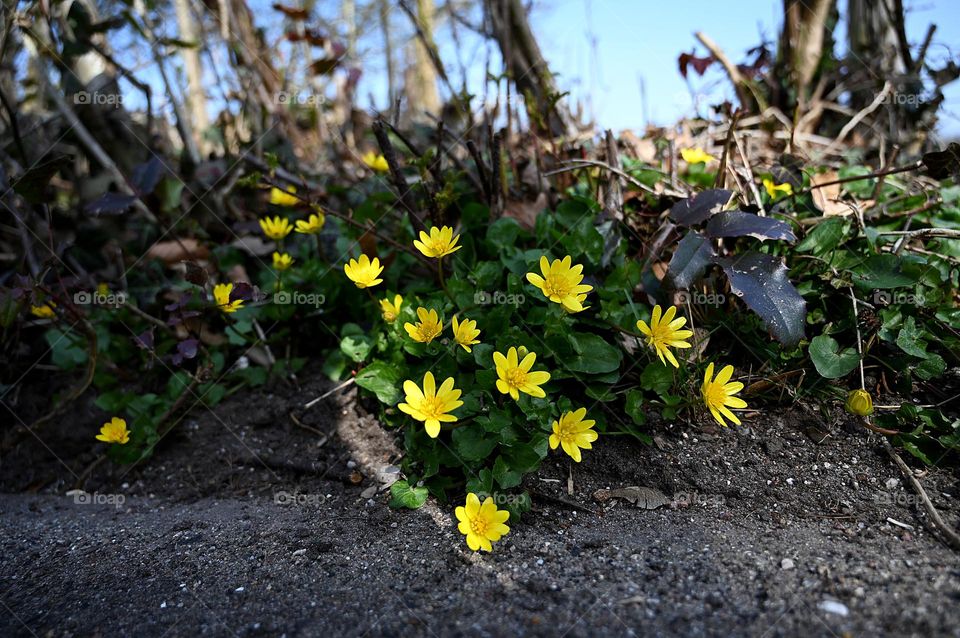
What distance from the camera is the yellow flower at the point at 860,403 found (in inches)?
59.9

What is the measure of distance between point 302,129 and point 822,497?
3.86 metres

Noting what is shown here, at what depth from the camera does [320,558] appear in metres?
1.41

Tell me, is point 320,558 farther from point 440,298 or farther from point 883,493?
point 883,493

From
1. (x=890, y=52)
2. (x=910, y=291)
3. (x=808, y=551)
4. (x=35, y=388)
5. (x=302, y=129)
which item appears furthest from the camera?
(x=302, y=129)

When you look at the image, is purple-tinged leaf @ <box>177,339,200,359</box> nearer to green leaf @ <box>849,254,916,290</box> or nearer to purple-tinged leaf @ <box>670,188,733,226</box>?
purple-tinged leaf @ <box>670,188,733,226</box>

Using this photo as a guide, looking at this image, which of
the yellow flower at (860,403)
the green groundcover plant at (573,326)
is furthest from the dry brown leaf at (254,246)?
the yellow flower at (860,403)

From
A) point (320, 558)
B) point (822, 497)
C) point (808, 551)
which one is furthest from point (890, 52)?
point (320, 558)

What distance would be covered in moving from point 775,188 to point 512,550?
59.4 inches

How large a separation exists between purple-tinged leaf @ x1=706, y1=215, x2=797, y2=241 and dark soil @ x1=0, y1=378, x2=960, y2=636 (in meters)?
0.51

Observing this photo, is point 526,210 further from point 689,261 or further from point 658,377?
point 658,377

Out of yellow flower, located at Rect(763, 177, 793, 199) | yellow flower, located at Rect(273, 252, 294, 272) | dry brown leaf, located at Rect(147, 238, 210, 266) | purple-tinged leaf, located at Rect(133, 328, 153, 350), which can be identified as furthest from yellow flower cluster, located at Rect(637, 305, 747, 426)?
dry brown leaf, located at Rect(147, 238, 210, 266)

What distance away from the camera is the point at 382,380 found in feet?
5.80

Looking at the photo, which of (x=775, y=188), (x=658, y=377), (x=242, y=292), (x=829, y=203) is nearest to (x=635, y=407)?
(x=658, y=377)

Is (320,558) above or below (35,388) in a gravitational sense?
below
